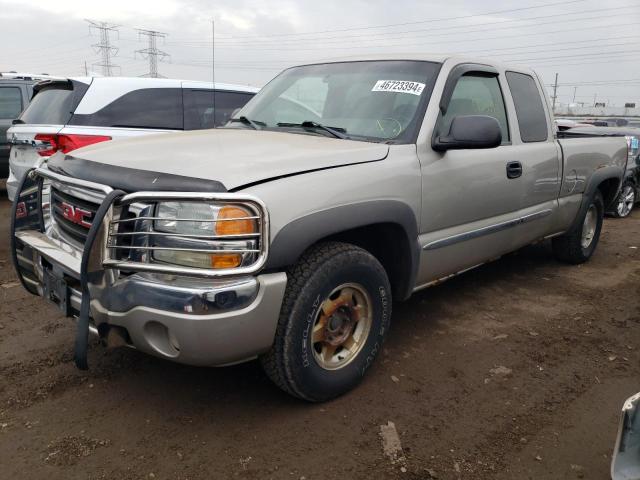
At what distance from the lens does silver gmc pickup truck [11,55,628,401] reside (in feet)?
7.82

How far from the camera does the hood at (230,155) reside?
99.5 inches

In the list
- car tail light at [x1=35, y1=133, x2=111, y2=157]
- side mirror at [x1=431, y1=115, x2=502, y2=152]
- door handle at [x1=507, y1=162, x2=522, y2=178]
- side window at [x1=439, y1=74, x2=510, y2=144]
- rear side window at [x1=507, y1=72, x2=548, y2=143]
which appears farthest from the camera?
car tail light at [x1=35, y1=133, x2=111, y2=157]

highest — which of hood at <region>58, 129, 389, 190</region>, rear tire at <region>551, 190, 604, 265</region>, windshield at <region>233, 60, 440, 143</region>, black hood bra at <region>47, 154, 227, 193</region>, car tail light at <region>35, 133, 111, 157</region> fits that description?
windshield at <region>233, 60, 440, 143</region>

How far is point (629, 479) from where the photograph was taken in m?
2.13

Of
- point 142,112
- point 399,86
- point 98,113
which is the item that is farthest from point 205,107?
point 399,86

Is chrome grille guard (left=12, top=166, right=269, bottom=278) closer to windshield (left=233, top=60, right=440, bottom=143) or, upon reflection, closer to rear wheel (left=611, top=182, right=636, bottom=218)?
windshield (left=233, top=60, right=440, bottom=143)

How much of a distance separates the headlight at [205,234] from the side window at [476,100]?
164 centimetres

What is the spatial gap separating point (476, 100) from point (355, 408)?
2.28 m

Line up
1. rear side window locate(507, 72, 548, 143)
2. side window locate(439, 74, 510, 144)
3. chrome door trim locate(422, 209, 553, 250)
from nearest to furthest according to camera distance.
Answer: chrome door trim locate(422, 209, 553, 250) → side window locate(439, 74, 510, 144) → rear side window locate(507, 72, 548, 143)

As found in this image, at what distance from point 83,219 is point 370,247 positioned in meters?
1.57

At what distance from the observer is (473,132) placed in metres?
3.22

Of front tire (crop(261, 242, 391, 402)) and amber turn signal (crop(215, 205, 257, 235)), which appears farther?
front tire (crop(261, 242, 391, 402))

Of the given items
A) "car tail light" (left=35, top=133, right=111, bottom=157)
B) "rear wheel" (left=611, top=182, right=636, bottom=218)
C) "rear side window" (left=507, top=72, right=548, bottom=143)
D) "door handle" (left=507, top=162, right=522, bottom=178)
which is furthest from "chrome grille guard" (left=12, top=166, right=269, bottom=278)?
"rear wheel" (left=611, top=182, right=636, bottom=218)

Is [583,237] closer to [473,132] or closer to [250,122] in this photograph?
[473,132]
